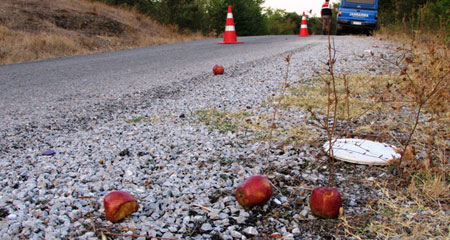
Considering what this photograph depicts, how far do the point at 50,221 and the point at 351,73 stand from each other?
4.50 m

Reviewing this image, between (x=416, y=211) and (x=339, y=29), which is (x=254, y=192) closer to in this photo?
(x=416, y=211)

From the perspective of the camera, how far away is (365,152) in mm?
2146

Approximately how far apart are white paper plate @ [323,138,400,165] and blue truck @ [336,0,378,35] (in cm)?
1497

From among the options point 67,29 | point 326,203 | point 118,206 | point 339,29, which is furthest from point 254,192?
point 339,29

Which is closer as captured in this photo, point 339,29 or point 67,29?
point 67,29

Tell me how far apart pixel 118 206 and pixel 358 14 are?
→ 16.3 m

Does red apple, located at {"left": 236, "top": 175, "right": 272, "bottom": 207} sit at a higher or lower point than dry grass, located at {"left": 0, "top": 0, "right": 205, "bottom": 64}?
lower

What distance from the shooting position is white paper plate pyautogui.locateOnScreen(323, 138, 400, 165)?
82.3 inches

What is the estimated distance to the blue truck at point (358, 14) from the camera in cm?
1574

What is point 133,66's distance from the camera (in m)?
6.93

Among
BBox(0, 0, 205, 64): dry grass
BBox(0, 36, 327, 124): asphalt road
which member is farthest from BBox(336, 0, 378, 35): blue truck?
BBox(0, 36, 327, 124): asphalt road

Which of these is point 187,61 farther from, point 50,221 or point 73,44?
point 50,221

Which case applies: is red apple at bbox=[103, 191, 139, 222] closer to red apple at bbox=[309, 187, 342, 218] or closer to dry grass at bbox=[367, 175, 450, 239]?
red apple at bbox=[309, 187, 342, 218]

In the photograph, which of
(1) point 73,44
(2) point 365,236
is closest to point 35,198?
(2) point 365,236
